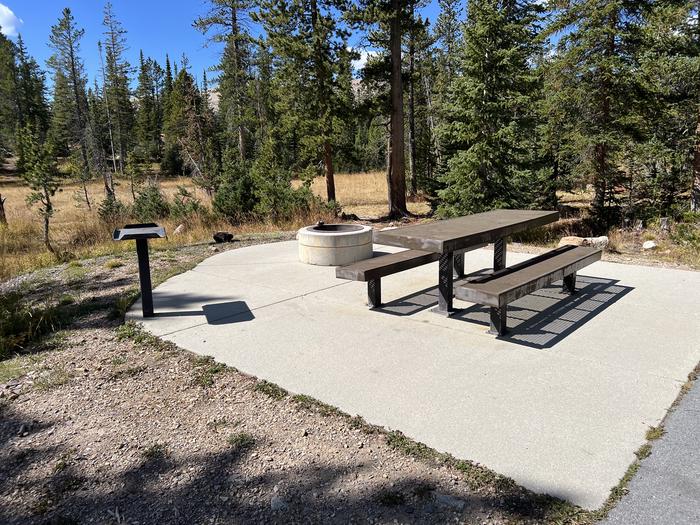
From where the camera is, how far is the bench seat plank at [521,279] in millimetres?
4059

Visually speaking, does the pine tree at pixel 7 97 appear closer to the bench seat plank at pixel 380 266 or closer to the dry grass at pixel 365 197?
the dry grass at pixel 365 197

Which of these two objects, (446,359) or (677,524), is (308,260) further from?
(677,524)

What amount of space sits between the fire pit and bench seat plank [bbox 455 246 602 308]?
2.87 meters

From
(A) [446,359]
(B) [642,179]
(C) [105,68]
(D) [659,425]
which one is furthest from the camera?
(C) [105,68]

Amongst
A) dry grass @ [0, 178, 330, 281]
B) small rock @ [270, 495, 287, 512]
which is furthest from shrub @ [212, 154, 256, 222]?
small rock @ [270, 495, 287, 512]

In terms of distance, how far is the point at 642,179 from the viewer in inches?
494

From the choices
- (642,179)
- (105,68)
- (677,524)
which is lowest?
(677,524)

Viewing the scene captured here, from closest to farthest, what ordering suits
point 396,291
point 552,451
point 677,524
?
point 677,524
point 552,451
point 396,291

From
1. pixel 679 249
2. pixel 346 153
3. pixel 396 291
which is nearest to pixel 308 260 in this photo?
pixel 396 291

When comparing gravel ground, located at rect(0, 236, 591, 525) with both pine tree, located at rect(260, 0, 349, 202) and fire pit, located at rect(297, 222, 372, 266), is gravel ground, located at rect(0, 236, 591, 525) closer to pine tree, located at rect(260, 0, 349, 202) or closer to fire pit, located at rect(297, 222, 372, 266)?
fire pit, located at rect(297, 222, 372, 266)

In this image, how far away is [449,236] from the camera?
4.77 meters

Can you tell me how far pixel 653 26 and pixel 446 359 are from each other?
1074cm

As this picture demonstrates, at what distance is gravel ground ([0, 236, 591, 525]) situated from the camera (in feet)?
7.49

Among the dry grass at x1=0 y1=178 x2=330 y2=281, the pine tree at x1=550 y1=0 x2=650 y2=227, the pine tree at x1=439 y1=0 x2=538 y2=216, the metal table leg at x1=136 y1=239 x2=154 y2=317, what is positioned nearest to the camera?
the metal table leg at x1=136 y1=239 x2=154 y2=317
